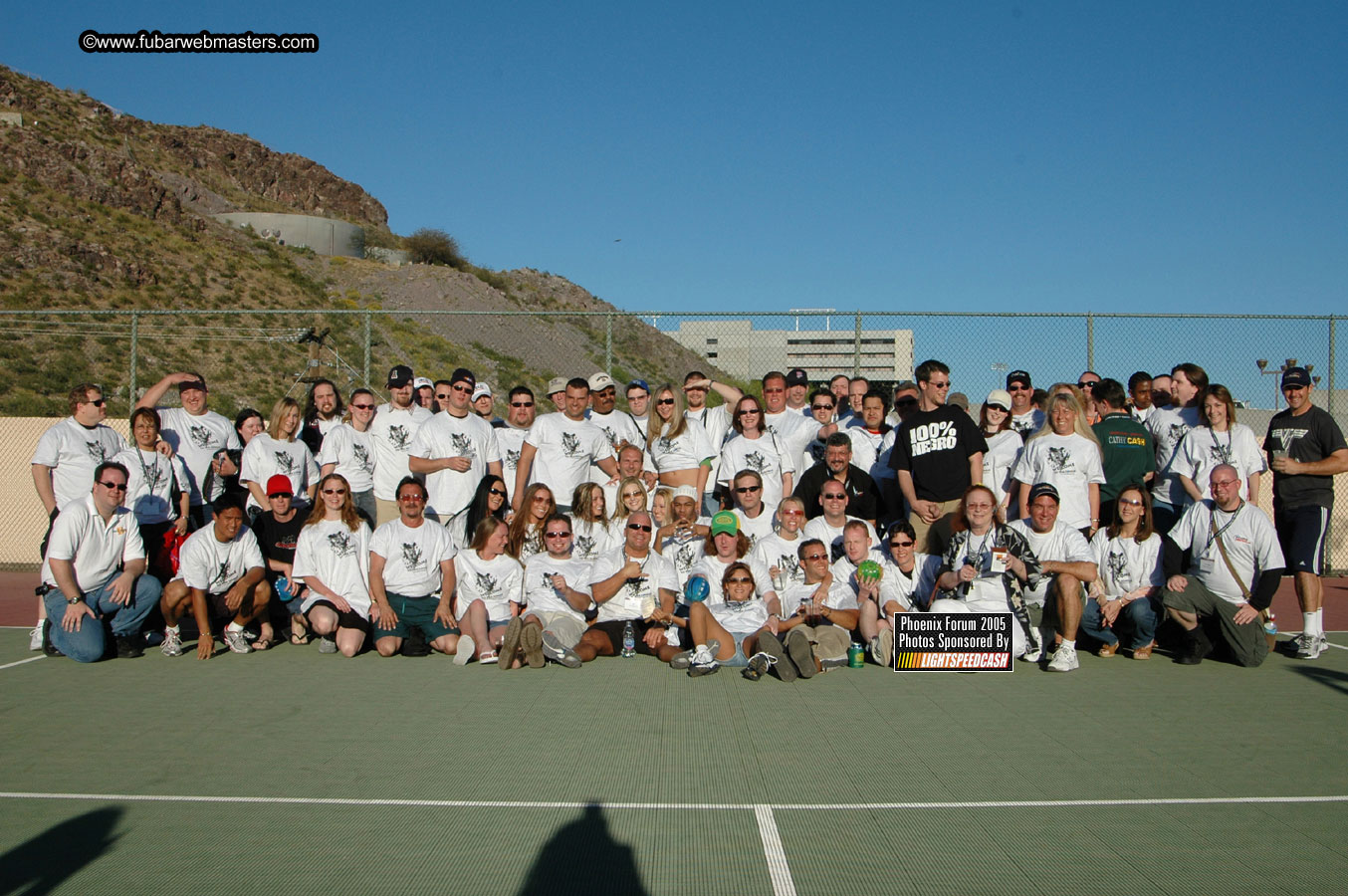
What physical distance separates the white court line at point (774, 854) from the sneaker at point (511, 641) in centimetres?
282

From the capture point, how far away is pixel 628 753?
4262 millimetres

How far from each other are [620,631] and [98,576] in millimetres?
3583

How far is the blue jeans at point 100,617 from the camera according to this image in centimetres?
618

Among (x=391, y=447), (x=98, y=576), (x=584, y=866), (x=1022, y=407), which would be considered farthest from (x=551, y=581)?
(x=1022, y=407)

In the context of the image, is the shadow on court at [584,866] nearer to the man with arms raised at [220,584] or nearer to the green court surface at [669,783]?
the green court surface at [669,783]

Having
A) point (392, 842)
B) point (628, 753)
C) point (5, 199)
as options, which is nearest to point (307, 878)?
point (392, 842)

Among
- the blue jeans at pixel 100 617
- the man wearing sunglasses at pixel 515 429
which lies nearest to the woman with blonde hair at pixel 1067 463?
the man wearing sunglasses at pixel 515 429

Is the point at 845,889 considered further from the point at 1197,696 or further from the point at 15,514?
the point at 15,514

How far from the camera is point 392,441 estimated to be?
7.67m

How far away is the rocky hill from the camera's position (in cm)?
1659

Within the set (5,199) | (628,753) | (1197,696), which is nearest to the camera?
(628,753)

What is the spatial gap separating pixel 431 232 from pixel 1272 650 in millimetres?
59583

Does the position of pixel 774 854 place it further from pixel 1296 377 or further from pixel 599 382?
pixel 1296 377

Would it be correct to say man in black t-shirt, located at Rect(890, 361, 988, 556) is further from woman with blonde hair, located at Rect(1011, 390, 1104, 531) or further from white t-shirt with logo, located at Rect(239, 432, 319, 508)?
white t-shirt with logo, located at Rect(239, 432, 319, 508)
